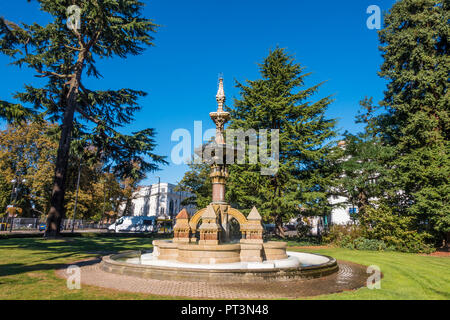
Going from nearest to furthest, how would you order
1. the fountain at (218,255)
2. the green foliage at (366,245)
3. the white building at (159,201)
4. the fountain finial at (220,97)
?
the fountain at (218,255), the fountain finial at (220,97), the green foliage at (366,245), the white building at (159,201)

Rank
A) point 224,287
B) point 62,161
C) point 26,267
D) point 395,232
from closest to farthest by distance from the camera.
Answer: point 224,287 → point 26,267 → point 395,232 → point 62,161

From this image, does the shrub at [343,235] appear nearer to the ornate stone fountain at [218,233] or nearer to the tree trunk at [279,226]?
the tree trunk at [279,226]

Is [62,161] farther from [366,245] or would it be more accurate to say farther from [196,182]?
[366,245]

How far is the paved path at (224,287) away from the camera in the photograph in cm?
682

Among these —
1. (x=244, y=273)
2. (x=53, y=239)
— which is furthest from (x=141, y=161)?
(x=244, y=273)

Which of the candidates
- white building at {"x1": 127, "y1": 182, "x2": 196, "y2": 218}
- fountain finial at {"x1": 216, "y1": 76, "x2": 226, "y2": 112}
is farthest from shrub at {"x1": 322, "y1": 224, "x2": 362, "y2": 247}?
white building at {"x1": 127, "y1": 182, "x2": 196, "y2": 218}

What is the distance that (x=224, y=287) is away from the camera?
7.61 meters

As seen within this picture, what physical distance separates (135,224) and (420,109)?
125ft

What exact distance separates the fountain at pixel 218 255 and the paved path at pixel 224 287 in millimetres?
285

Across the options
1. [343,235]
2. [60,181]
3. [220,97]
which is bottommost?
[343,235]

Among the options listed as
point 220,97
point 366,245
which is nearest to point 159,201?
point 366,245

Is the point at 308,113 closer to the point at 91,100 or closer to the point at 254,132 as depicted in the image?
the point at 254,132


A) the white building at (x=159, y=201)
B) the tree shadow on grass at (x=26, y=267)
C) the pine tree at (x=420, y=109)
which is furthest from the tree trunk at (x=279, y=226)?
the white building at (x=159, y=201)
